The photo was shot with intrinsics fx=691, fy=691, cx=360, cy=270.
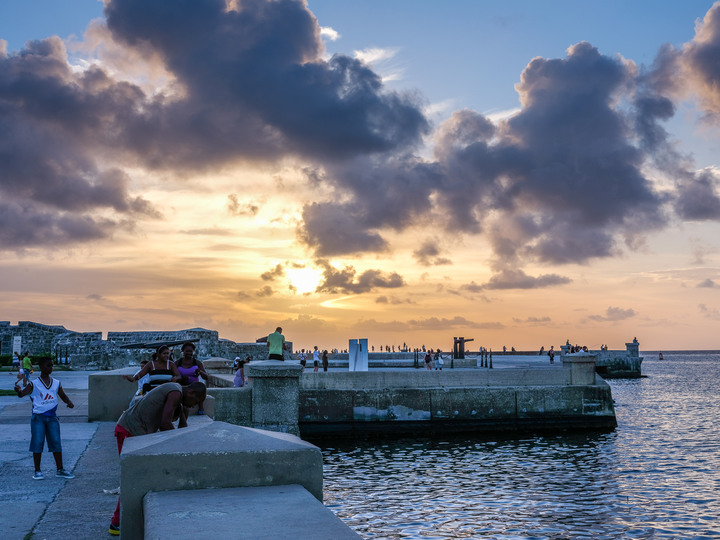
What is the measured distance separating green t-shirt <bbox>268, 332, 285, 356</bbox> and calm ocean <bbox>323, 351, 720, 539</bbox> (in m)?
3.43

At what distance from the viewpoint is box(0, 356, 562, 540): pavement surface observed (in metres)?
6.84

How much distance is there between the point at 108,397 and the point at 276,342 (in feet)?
19.5

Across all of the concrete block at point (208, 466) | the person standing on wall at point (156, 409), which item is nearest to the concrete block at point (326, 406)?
the person standing on wall at point (156, 409)

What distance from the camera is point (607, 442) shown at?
21000 millimetres

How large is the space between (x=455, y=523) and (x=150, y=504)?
8.22 m

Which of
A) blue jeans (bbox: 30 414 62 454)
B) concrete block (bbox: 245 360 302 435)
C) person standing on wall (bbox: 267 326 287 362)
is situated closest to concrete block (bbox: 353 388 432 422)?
person standing on wall (bbox: 267 326 287 362)

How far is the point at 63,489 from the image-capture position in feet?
28.5

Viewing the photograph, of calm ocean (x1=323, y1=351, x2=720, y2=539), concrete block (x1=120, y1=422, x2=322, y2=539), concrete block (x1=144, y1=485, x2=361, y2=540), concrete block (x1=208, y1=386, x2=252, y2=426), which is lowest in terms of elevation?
calm ocean (x1=323, y1=351, x2=720, y2=539)

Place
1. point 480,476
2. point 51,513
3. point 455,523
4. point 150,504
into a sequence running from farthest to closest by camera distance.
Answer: point 480,476 < point 455,523 < point 51,513 < point 150,504

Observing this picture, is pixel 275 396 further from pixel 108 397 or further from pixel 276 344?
pixel 276 344

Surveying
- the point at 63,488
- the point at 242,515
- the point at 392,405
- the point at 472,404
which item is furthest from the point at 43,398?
the point at 472,404

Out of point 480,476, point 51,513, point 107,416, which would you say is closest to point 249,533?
Answer: point 51,513

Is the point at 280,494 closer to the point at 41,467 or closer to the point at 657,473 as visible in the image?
the point at 41,467

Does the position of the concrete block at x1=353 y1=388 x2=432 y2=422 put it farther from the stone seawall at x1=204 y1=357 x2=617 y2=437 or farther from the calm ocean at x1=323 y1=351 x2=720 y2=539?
the calm ocean at x1=323 y1=351 x2=720 y2=539
